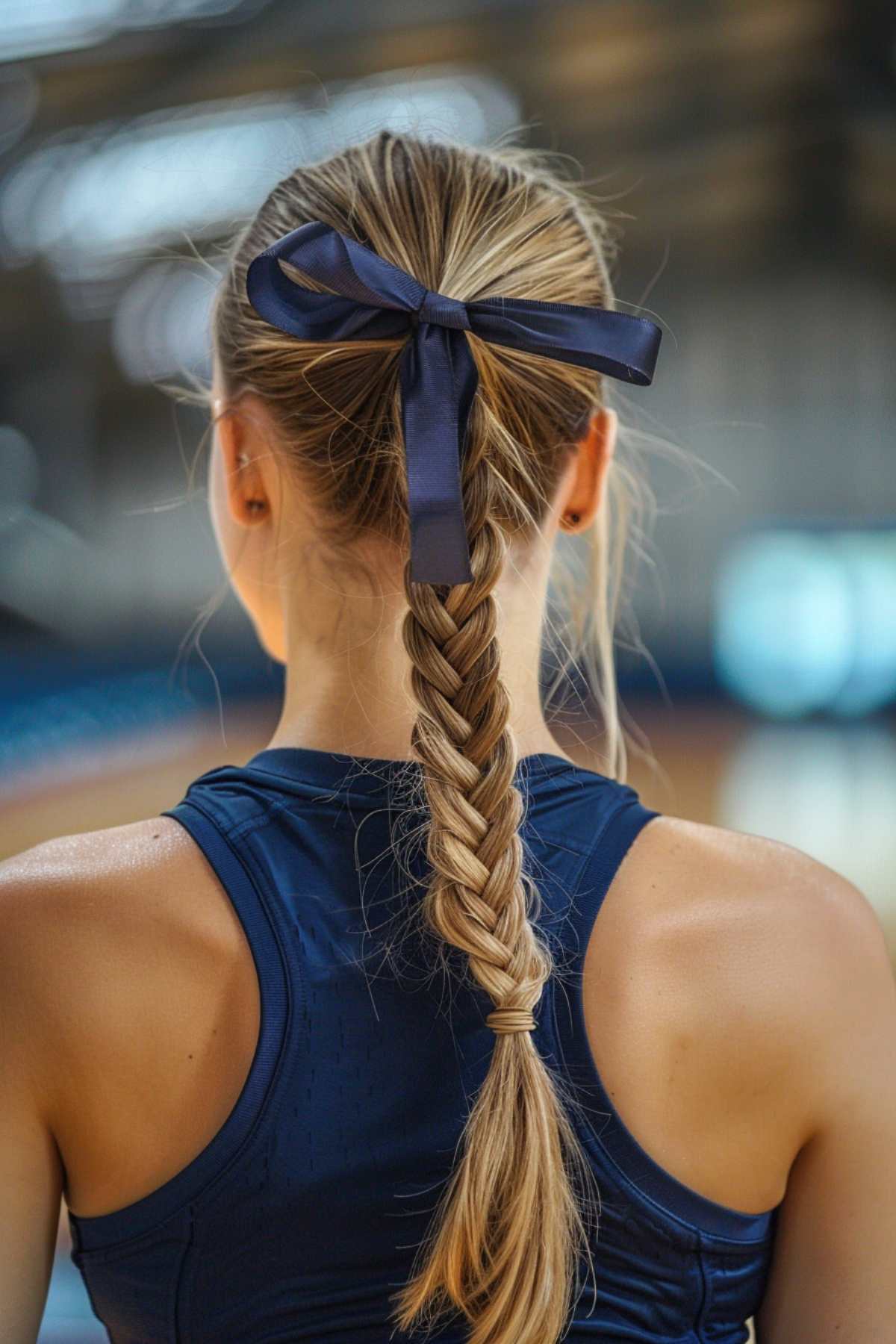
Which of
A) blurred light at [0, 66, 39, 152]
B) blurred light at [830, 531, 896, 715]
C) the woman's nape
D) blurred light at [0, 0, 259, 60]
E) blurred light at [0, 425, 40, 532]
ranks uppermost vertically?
blurred light at [0, 0, 259, 60]

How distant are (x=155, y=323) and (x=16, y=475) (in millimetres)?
1748

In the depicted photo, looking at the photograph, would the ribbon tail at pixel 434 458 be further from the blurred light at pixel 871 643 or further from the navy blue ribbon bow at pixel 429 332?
the blurred light at pixel 871 643

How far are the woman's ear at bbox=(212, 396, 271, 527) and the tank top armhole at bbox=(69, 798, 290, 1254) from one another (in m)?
0.22

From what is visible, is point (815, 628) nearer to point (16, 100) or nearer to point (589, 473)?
point (16, 100)

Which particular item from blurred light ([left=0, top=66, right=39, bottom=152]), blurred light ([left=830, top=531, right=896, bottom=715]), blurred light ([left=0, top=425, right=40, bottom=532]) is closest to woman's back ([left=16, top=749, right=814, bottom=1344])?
blurred light ([left=0, top=66, right=39, bottom=152])

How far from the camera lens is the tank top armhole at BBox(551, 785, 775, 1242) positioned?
2.08ft

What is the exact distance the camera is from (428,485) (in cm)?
63

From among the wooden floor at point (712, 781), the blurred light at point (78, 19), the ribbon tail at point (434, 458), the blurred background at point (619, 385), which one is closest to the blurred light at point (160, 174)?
the blurred background at point (619, 385)

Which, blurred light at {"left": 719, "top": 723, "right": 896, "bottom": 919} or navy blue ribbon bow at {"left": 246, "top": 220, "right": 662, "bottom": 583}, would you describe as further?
blurred light at {"left": 719, "top": 723, "right": 896, "bottom": 919}

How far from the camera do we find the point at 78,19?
4.66 metres

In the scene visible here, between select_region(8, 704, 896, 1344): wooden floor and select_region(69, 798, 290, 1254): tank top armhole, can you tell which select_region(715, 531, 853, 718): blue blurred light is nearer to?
select_region(8, 704, 896, 1344): wooden floor

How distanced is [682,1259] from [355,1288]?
163 mm

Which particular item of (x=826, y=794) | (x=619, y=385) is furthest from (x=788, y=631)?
(x=619, y=385)

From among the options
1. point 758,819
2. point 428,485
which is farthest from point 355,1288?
point 758,819
